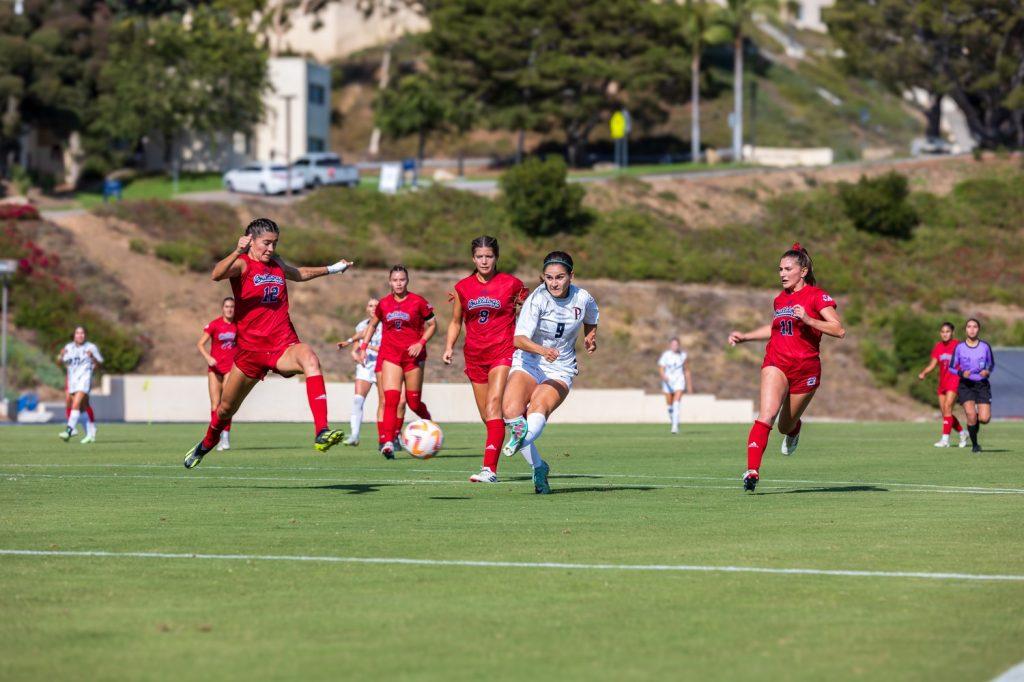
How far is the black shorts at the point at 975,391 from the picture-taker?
25234 mm

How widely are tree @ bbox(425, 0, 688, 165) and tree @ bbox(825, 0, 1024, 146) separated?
1178 centimetres

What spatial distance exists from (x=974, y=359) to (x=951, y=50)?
68.1 meters

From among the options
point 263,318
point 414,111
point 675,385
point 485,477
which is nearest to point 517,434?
point 485,477

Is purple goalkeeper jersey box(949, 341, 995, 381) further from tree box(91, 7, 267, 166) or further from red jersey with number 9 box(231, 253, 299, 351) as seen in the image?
tree box(91, 7, 267, 166)

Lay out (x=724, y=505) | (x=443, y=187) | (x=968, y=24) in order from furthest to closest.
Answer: (x=968, y=24) < (x=443, y=187) < (x=724, y=505)

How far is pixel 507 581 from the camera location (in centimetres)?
840

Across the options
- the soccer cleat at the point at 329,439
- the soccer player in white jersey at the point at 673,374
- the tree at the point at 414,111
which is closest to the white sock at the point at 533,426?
the soccer cleat at the point at 329,439

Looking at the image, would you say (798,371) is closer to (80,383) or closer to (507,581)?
(507,581)

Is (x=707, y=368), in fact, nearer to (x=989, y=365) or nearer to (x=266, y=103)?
(x=989, y=365)

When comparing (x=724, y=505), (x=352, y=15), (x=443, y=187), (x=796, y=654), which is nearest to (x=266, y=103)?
(x=443, y=187)

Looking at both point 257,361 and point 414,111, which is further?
point 414,111

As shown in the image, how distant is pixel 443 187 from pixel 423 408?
2264 inches

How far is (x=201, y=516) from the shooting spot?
468 inches

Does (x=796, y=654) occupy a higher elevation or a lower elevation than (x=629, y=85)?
lower
